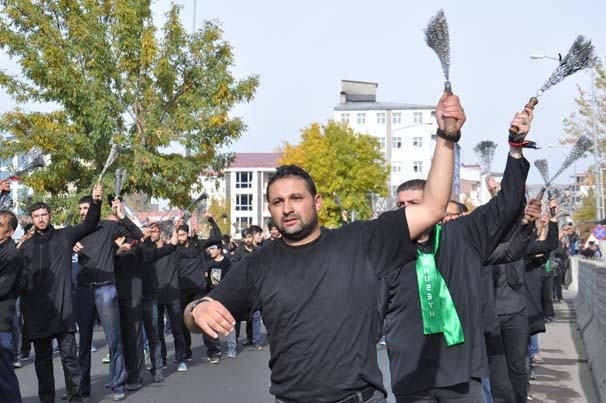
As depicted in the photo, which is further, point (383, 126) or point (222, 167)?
point (383, 126)

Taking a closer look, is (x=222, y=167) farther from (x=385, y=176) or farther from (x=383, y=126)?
(x=383, y=126)

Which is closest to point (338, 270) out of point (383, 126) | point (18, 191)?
point (18, 191)

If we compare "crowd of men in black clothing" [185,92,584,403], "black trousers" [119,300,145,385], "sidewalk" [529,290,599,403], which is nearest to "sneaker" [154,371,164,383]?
"black trousers" [119,300,145,385]

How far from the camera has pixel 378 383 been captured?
14.8 feet

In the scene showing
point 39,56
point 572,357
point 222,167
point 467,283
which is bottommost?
point 572,357

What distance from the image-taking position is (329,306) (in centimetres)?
442

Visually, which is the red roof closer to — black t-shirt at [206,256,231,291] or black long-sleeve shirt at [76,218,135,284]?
black t-shirt at [206,256,231,291]

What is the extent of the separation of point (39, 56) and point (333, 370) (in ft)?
68.2

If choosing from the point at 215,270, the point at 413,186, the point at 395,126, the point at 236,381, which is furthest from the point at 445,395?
the point at 395,126

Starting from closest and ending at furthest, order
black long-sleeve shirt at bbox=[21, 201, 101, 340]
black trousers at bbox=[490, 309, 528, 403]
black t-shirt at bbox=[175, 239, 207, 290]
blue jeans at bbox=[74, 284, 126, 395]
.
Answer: black trousers at bbox=[490, 309, 528, 403], black long-sleeve shirt at bbox=[21, 201, 101, 340], blue jeans at bbox=[74, 284, 126, 395], black t-shirt at bbox=[175, 239, 207, 290]

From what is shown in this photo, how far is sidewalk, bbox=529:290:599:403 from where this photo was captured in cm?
1166

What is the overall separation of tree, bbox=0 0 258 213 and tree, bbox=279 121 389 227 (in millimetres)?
39640

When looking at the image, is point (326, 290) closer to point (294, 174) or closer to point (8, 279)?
point (294, 174)

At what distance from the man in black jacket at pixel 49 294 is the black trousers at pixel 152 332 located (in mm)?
2413
